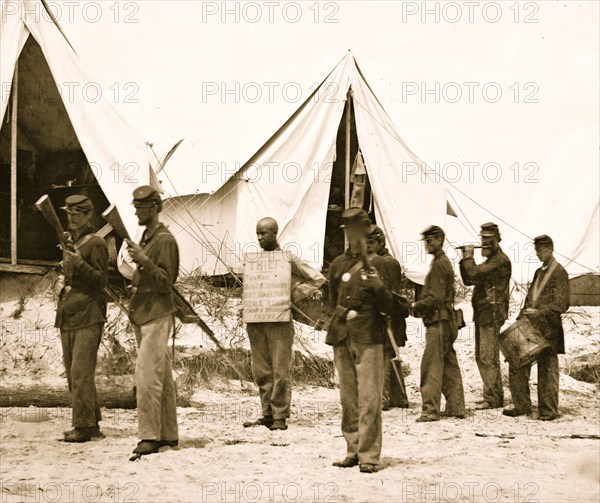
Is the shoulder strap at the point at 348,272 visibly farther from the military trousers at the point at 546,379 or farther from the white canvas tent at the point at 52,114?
the white canvas tent at the point at 52,114

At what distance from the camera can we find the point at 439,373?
844cm

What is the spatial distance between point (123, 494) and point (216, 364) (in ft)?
14.8

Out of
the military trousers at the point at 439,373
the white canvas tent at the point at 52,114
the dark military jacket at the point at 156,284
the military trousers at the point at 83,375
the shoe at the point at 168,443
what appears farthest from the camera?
the white canvas tent at the point at 52,114

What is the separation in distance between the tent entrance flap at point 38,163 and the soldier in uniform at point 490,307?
17.6 ft

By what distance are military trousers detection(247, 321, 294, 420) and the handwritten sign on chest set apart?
0.28ft

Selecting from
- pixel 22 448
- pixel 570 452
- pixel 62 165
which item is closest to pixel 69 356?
pixel 22 448

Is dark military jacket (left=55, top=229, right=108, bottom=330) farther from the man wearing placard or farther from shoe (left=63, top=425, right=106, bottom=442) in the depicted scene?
the man wearing placard

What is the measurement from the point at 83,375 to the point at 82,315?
1.36 ft

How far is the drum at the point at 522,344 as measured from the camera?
8.41 m

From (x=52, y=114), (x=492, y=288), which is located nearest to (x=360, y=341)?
(x=492, y=288)

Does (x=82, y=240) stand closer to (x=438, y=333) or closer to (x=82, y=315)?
(x=82, y=315)

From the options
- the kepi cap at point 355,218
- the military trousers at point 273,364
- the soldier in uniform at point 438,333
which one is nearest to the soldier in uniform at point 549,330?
the soldier in uniform at point 438,333

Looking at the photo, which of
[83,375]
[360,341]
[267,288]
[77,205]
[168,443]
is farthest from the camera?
[267,288]

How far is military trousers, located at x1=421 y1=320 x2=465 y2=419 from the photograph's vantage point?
8.38m
